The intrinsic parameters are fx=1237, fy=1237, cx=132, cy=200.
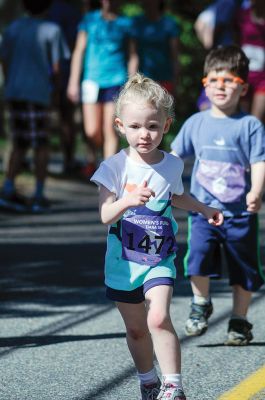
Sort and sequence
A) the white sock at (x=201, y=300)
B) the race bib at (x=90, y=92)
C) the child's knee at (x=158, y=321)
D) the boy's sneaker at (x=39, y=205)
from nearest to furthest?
the child's knee at (x=158, y=321)
the white sock at (x=201, y=300)
the boy's sneaker at (x=39, y=205)
the race bib at (x=90, y=92)

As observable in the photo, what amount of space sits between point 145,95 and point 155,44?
7103 millimetres

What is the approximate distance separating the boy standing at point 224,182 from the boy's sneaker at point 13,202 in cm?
481

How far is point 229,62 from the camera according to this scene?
610 centimetres

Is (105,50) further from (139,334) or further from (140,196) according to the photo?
(140,196)

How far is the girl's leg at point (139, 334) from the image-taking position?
464 centimetres

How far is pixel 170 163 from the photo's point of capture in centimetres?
473

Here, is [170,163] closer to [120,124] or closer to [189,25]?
[120,124]

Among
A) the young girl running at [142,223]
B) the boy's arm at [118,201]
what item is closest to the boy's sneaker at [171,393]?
the young girl running at [142,223]

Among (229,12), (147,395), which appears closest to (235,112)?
(147,395)

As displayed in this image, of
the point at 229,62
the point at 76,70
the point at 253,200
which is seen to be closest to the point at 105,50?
the point at 76,70

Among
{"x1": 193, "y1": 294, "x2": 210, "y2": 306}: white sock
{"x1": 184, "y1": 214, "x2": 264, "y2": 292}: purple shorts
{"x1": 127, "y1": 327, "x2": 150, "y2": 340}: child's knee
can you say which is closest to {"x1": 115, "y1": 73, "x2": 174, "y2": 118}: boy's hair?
{"x1": 127, "y1": 327, "x2": 150, "y2": 340}: child's knee

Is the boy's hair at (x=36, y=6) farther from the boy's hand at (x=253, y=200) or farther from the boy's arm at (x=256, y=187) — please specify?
the boy's hand at (x=253, y=200)

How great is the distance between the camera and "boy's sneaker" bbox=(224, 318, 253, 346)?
5758mm

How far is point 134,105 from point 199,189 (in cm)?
157
